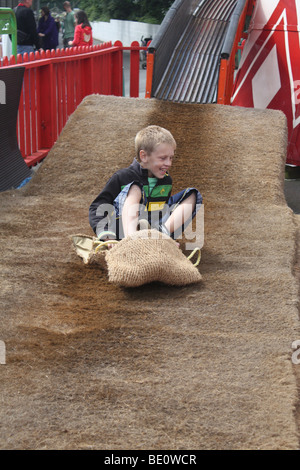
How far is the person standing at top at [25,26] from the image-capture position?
12.2 meters

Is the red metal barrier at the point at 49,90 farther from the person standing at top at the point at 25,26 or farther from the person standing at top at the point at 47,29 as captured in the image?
the person standing at top at the point at 47,29

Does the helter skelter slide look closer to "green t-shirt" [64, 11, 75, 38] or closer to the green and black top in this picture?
the green and black top

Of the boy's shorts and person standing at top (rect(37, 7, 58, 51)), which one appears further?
person standing at top (rect(37, 7, 58, 51))

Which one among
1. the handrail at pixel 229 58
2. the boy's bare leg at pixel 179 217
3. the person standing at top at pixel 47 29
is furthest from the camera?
the person standing at top at pixel 47 29

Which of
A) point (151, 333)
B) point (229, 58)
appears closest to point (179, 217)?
point (151, 333)

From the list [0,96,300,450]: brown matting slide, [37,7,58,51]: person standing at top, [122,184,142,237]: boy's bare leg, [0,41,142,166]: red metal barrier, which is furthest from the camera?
[37,7,58,51]: person standing at top

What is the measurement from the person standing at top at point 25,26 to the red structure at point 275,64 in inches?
185

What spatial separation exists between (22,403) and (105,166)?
380cm

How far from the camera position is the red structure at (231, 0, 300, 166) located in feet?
29.0

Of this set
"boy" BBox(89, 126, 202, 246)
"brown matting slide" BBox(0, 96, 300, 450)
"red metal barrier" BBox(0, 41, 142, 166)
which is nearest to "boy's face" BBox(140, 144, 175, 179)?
"boy" BBox(89, 126, 202, 246)

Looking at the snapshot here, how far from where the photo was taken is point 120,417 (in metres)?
2.49

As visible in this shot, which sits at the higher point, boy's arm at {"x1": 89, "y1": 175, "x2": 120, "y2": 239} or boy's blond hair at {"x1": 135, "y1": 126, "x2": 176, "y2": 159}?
boy's blond hair at {"x1": 135, "y1": 126, "x2": 176, "y2": 159}

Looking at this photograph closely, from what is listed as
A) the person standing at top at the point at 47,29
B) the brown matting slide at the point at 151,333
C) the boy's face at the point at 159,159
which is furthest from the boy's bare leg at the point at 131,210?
the person standing at top at the point at 47,29

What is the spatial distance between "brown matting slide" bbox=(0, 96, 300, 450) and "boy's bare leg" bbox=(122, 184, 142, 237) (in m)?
0.35
